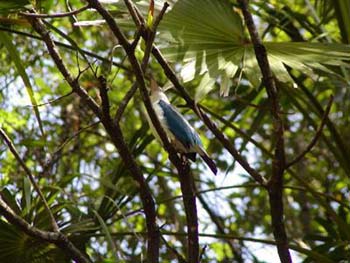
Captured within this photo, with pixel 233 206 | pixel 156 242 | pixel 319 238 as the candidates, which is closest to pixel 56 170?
pixel 233 206

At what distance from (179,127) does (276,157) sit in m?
0.71

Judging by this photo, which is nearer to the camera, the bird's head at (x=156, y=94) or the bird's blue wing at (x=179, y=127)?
the bird's blue wing at (x=179, y=127)

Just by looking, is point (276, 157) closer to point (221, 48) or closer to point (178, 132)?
point (221, 48)

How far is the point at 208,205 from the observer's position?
395 centimetres

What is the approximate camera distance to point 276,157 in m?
1.87

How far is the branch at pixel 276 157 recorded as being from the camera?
186cm

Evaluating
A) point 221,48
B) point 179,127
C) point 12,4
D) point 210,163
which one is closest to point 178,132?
point 179,127

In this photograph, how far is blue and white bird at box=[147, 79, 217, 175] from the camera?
2.40m

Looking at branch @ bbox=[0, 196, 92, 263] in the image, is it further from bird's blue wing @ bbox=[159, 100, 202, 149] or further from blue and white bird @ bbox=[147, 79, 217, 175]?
bird's blue wing @ bbox=[159, 100, 202, 149]

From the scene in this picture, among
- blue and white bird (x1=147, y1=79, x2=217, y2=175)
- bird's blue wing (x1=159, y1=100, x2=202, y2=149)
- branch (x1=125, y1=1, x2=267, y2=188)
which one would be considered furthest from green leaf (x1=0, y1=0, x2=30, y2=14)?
bird's blue wing (x1=159, y1=100, x2=202, y2=149)

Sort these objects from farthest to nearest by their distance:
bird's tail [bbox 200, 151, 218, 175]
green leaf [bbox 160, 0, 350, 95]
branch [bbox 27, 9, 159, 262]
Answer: bird's tail [bbox 200, 151, 218, 175] → green leaf [bbox 160, 0, 350, 95] → branch [bbox 27, 9, 159, 262]

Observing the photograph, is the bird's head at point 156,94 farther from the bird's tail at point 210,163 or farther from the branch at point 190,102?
the branch at point 190,102

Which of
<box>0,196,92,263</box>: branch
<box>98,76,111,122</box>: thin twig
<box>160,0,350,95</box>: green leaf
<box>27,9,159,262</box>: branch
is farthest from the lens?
<box>160,0,350,95</box>: green leaf

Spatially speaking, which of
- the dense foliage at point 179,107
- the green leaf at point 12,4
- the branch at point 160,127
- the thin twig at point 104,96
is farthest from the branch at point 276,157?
the green leaf at point 12,4
